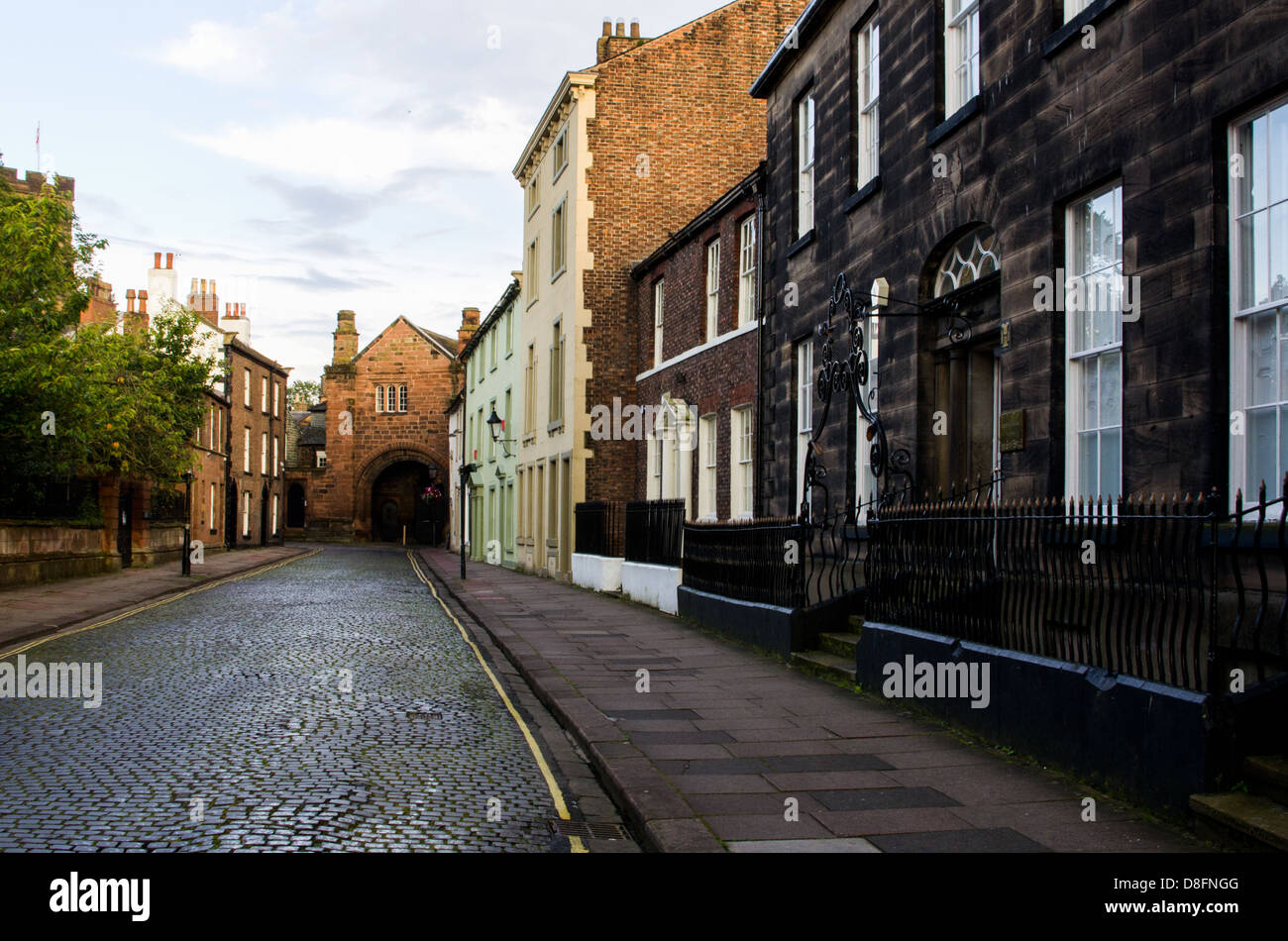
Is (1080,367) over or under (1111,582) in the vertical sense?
over

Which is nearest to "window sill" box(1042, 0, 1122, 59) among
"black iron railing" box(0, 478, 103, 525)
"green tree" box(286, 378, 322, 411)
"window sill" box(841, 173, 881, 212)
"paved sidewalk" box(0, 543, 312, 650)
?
"window sill" box(841, 173, 881, 212)

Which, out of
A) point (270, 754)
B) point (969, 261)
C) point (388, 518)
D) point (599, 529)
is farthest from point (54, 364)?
point (388, 518)

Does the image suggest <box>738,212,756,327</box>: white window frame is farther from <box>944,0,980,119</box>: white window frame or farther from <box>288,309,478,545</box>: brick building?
<box>288,309,478,545</box>: brick building

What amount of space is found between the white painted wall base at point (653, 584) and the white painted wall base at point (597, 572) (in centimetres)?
76

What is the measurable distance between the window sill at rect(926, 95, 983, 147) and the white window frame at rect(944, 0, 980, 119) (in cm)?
16

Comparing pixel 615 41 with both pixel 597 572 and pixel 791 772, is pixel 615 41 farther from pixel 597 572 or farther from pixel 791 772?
pixel 791 772

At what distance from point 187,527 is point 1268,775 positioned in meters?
25.0

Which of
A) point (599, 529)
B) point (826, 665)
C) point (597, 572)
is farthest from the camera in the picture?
point (599, 529)

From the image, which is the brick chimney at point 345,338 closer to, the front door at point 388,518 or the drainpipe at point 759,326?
→ the front door at point 388,518

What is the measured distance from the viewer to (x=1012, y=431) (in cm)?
Answer: 923

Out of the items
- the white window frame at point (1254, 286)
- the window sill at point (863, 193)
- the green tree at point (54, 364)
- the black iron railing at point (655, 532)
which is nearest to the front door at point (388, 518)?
the green tree at point (54, 364)

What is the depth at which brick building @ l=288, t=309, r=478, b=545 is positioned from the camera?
58.5m
